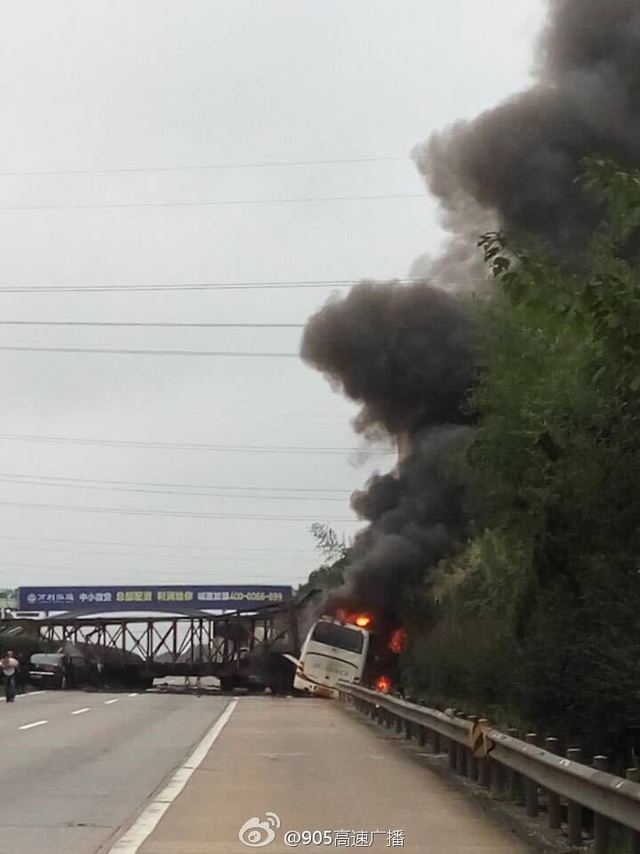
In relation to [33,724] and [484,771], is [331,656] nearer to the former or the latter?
[33,724]

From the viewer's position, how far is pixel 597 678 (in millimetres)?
10242

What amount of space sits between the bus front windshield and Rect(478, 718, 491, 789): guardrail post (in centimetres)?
2284

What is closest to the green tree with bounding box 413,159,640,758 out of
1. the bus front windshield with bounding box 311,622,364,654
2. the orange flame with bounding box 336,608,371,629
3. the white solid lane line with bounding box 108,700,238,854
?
the white solid lane line with bounding box 108,700,238,854

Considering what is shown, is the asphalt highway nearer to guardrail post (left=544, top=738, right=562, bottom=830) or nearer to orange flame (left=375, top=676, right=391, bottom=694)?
guardrail post (left=544, top=738, right=562, bottom=830)

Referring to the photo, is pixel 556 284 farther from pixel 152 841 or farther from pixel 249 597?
pixel 249 597

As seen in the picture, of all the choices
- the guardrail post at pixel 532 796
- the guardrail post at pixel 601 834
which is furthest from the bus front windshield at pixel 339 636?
the guardrail post at pixel 601 834

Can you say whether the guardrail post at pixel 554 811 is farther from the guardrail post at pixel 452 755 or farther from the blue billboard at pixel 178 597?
the blue billboard at pixel 178 597

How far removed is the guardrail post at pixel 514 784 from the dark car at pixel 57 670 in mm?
33372

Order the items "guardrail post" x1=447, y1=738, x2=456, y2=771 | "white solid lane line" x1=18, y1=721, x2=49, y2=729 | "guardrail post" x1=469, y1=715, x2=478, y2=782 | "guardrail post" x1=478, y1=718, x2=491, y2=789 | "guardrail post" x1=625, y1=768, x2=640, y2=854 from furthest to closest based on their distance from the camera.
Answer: "white solid lane line" x1=18, y1=721, x2=49, y2=729 → "guardrail post" x1=447, y1=738, x2=456, y2=771 → "guardrail post" x1=469, y1=715, x2=478, y2=782 → "guardrail post" x1=478, y1=718, x2=491, y2=789 → "guardrail post" x1=625, y1=768, x2=640, y2=854

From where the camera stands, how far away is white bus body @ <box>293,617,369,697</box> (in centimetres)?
3503

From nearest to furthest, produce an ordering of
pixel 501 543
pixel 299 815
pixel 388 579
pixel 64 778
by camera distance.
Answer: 1. pixel 299 815
2. pixel 64 778
3. pixel 501 543
4. pixel 388 579

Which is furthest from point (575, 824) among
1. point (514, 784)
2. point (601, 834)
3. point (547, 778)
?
point (514, 784)

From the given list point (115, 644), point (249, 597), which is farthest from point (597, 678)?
point (249, 597)

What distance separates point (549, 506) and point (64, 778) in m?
5.89
